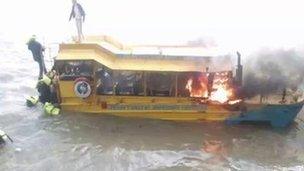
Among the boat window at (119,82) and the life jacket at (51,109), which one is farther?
the life jacket at (51,109)

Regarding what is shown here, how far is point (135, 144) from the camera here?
1367 centimetres

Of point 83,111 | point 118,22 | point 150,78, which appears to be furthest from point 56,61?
point 118,22

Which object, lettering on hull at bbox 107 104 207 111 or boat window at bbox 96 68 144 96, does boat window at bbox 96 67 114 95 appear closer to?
boat window at bbox 96 68 144 96

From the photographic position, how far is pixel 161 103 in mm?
14516

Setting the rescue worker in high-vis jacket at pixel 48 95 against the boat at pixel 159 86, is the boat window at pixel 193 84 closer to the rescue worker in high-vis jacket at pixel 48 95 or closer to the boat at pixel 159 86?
the boat at pixel 159 86

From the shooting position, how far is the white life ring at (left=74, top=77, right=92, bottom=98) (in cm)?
1448

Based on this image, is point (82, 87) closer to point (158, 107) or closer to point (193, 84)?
point (158, 107)

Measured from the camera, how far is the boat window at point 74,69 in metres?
14.6

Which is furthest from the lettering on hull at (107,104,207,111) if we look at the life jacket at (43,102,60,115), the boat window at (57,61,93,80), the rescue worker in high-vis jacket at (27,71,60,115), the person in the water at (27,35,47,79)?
the person in the water at (27,35,47,79)

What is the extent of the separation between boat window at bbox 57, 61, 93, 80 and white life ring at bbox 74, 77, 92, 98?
0.15 metres

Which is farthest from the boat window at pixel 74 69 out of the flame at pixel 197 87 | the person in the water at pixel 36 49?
the flame at pixel 197 87

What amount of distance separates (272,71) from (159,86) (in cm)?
357

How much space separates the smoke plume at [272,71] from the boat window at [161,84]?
2.32m

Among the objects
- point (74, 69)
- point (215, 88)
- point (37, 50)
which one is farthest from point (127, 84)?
point (37, 50)
